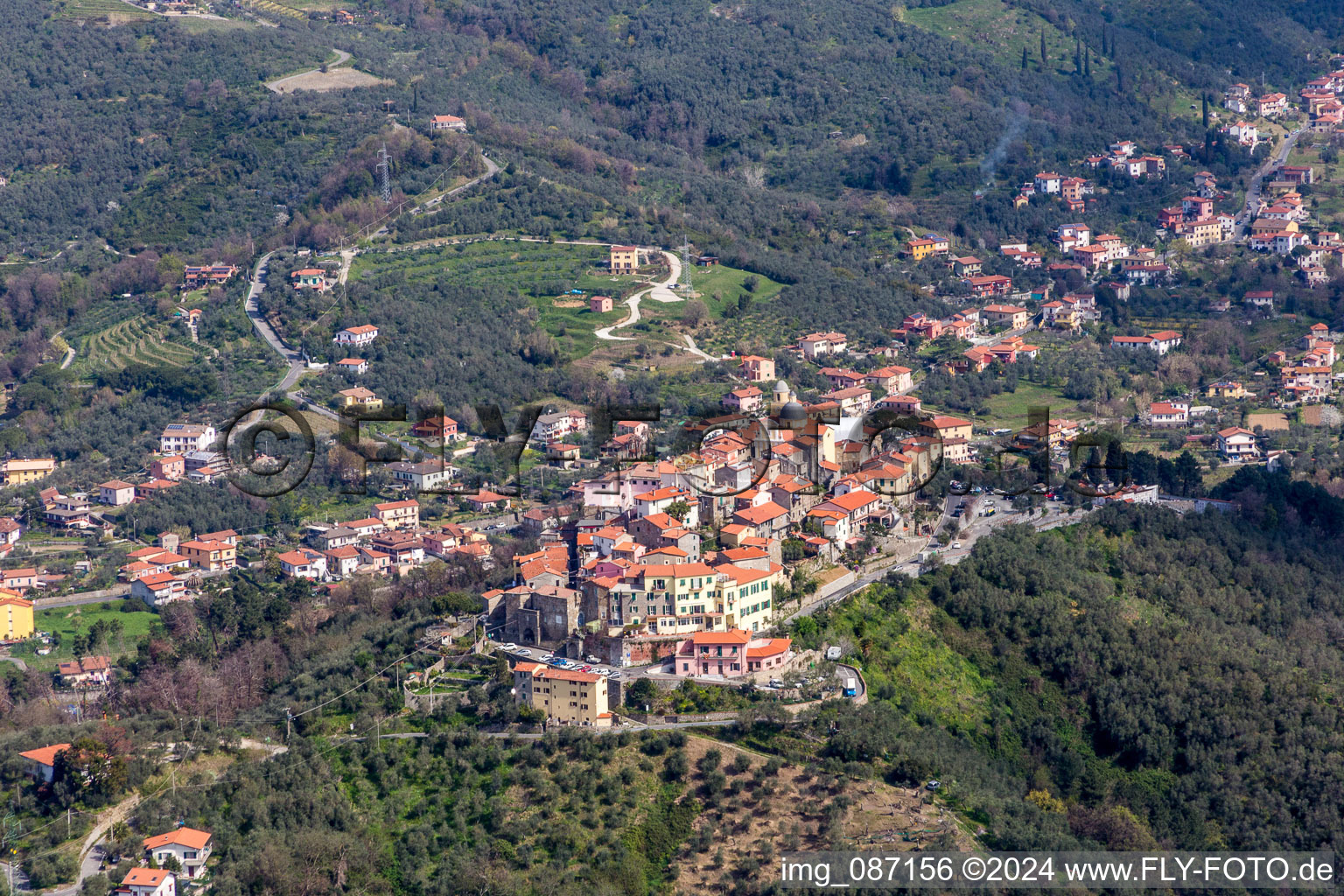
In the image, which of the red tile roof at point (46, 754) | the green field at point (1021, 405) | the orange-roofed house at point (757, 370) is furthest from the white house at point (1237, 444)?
the red tile roof at point (46, 754)

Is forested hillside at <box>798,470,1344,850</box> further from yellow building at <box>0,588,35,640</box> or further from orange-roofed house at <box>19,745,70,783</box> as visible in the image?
yellow building at <box>0,588,35,640</box>

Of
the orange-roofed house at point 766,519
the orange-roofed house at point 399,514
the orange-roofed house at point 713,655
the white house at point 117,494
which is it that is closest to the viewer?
the orange-roofed house at point 713,655

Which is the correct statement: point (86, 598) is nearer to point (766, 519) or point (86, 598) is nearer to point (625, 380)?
point (625, 380)

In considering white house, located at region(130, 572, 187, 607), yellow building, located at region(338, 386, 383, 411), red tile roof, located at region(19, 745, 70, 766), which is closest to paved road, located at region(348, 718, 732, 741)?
red tile roof, located at region(19, 745, 70, 766)

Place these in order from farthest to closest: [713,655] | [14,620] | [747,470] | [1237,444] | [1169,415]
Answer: [1169,415], [1237,444], [14,620], [747,470], [713,655]

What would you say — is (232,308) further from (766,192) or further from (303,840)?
(303,840)

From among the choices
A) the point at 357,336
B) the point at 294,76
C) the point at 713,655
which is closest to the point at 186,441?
the point at 357,336

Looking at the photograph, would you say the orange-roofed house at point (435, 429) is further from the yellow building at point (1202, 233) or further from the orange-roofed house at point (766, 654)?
the yellow building at point (1202, 233)
